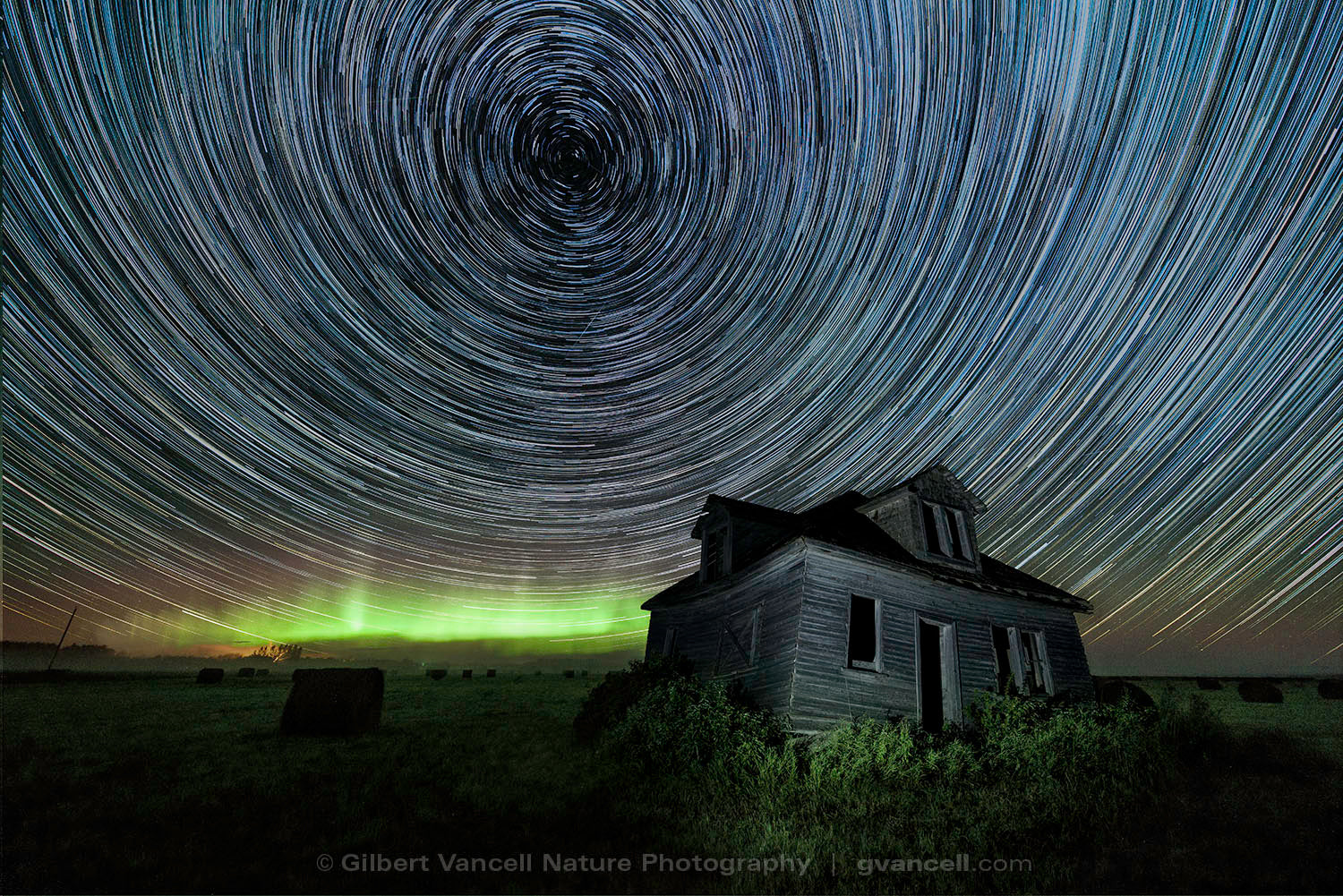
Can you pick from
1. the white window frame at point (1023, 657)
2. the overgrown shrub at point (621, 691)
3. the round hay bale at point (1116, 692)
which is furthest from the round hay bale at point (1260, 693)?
the overgrown shrub at point (621, 691)

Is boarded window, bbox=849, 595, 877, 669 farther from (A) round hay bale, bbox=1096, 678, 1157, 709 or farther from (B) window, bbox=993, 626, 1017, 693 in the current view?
(A) round hay bale, bbox=1096, 678, 1157, 709

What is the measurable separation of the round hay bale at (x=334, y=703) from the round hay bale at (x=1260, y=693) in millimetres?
44890

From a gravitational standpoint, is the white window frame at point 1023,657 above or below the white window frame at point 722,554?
below

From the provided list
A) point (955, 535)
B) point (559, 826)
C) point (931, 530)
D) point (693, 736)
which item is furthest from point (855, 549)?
point (559, 826)

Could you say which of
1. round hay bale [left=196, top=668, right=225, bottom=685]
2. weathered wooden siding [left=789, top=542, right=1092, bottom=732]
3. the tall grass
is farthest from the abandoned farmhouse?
round hay bale [left=196, top=668, right=225, bottom=685]

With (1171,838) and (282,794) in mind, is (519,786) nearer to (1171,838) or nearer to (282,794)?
(282,794)

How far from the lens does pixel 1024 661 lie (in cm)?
1667

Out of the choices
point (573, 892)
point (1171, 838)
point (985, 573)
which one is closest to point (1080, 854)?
point (1171, 838)

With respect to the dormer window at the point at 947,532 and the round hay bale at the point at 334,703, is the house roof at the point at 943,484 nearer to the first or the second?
the dormer window at the point at 947,532

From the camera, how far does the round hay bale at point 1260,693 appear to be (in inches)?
1236

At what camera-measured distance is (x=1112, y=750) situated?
1142 centimetres

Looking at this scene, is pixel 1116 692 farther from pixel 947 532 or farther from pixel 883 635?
pixel 883 635

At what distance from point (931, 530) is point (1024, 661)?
15.0 ft

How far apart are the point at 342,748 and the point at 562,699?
17715mm
